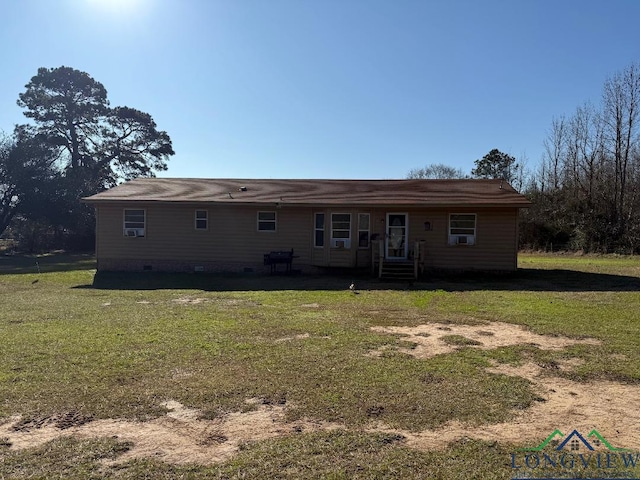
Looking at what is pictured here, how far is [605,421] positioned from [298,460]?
2.58 m

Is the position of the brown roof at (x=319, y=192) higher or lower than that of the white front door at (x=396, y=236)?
higher

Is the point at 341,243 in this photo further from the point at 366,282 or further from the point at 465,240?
the point at 465,240

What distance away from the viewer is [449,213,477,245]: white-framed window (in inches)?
608

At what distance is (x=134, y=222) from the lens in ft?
55.1

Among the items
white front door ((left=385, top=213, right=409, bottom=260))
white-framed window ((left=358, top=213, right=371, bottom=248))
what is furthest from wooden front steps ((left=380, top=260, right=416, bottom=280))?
white-framed window ((left=358, top=213, right=371, bottom=248))

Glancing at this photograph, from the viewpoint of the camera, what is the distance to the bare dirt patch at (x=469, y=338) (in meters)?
5.87

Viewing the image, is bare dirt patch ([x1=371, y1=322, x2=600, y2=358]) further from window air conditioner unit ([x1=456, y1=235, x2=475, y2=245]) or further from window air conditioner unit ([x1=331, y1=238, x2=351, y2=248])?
→ window air conditioner unit ([x1=331, y1=238, x2=351, y2=248])

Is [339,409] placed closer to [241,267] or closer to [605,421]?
[605,421]

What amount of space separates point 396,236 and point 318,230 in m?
2.90

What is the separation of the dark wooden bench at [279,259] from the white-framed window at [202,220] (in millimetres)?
2629

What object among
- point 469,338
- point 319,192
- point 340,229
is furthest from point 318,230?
point 469,338

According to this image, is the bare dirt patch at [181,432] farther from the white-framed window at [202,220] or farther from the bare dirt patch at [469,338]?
the white-framed window at [202,220]

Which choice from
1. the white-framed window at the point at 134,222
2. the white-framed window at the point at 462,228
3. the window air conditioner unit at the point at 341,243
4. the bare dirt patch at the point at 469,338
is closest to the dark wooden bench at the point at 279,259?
the window air conditioner unit at the point at 341,243

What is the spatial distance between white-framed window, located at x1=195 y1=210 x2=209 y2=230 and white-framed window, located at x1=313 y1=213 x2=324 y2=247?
13.5 feet
